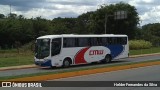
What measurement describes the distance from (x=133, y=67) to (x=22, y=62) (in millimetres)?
13255

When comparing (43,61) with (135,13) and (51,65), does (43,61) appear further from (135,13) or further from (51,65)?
(135,13)

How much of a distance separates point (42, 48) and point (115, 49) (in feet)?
29.1

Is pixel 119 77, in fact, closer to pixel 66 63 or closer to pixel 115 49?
pixel 66 63

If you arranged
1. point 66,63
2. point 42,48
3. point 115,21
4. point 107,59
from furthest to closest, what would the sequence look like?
point 115,21
point 107,59
point 66,63
point 42,48

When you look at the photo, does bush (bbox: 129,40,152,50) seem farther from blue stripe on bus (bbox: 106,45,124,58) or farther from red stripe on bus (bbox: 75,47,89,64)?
red stripe on bus (bbox: 75,47,89,64)

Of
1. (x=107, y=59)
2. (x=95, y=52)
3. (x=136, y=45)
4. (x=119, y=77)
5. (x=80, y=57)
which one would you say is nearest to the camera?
(x=119, y=77)

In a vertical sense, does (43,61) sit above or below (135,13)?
below

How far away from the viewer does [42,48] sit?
3011cm

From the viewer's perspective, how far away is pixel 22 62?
35781mm

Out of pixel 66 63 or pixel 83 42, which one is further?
pixel 83 42

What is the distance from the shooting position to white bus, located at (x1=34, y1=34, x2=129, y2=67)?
29.8m

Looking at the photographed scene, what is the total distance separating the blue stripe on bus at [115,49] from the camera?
117 feet

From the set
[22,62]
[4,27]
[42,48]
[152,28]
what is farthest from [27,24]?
[152,28]

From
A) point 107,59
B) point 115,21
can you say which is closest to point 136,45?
point 115,21
